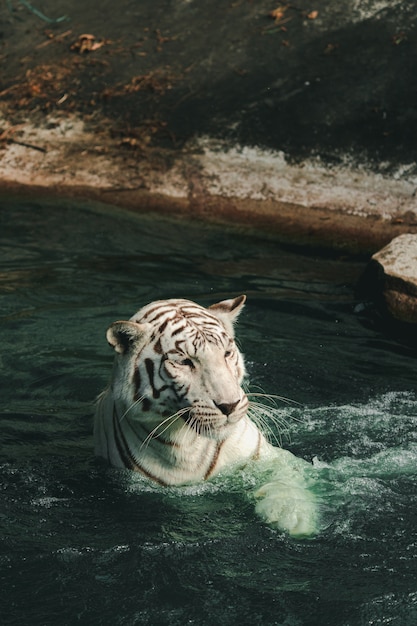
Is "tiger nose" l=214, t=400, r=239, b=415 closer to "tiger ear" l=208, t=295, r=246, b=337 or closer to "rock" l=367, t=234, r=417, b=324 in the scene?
"tiger ear" l=208, t=295, r=246, b=337

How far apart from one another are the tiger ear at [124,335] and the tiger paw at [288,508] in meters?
0.88

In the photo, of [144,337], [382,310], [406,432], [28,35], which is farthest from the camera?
[28,35]

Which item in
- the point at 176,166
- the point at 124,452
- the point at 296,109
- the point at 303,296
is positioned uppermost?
the point at 296,109

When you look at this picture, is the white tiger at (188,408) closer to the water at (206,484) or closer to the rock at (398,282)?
the water at (206,484)

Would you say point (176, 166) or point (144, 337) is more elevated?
point (176, 166)

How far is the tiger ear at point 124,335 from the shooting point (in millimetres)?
4125

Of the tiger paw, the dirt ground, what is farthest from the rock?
the tiger paw

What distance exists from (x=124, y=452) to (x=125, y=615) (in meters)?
0.93

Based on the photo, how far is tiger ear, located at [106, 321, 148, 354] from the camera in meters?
4.12

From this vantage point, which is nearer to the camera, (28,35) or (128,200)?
(128,200)

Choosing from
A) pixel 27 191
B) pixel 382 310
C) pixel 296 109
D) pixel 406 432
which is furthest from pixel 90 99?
pixel 406 432

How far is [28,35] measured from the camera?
11.0m

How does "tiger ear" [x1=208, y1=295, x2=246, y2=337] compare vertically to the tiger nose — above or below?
above

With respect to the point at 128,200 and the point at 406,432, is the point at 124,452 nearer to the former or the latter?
the point at 406,432
